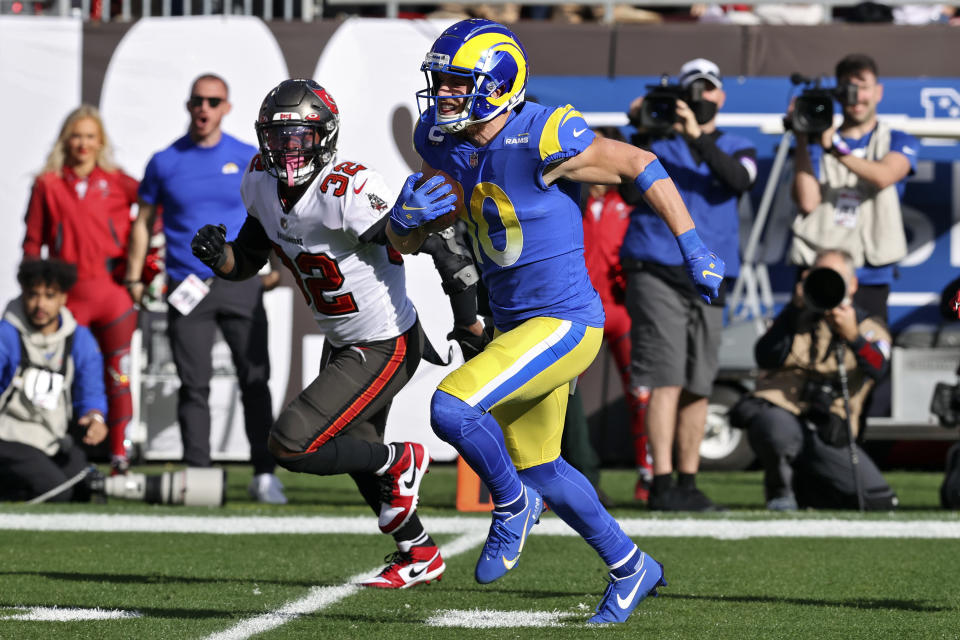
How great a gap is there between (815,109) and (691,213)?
2.99ft

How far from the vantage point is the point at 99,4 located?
10.2 m

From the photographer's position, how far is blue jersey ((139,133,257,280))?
25.2ft

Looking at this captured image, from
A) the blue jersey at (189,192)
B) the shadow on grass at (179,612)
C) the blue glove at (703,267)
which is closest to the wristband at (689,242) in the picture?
the blue glove at (703,267)

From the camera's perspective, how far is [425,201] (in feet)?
13.9

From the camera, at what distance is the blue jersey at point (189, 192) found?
7.67 meters

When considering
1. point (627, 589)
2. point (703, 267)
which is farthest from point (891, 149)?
point (627, 589)

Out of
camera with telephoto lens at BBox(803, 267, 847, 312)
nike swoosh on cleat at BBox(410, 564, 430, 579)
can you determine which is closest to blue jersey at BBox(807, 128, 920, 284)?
camera with telephoto lens at BBox(803, 267, 847, 312)

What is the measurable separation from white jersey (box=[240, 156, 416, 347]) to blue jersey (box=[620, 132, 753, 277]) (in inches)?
81.6

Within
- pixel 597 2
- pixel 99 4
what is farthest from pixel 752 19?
pixel 99 4

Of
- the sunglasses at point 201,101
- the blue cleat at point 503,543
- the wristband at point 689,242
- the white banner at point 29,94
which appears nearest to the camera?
→ the blue cleat at point 503,543

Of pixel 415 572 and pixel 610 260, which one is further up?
pixel 610 260

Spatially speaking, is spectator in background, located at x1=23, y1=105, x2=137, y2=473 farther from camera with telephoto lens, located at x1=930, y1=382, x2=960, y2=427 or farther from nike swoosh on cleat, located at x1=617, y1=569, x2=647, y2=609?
nike swoosh on cleat, located at x1=617, y1=569, x2=647, y2=609

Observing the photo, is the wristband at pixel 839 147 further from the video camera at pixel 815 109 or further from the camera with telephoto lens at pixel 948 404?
the camera with telephoto lens at pixel 948 404

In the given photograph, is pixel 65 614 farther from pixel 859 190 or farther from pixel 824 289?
pixel 859 190
